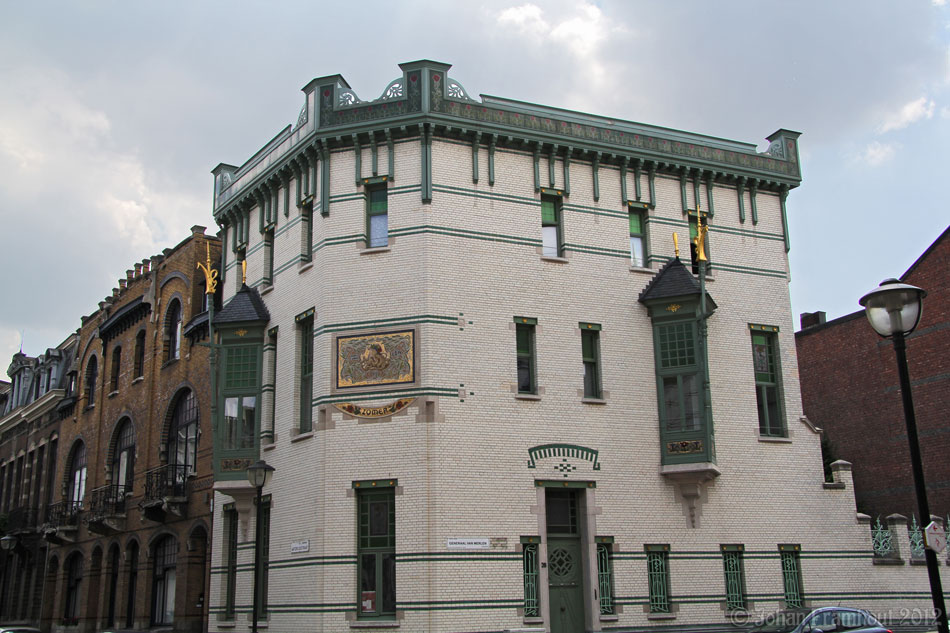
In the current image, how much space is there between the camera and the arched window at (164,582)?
29938mm

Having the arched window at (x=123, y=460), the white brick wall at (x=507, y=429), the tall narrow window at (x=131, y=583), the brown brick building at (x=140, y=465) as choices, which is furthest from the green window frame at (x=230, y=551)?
the arched window at (x=123, y=460)

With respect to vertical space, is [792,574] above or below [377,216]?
below

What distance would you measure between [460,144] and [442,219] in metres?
2.08

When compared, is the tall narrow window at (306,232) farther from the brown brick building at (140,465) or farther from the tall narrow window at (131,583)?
the tall narrow window at (131,583)

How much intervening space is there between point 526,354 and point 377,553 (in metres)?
5.88

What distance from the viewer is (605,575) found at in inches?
849

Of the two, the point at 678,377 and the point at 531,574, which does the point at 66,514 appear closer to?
the point at 531,574

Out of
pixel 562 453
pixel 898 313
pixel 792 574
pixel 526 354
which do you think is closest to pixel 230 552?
pixel 562 453

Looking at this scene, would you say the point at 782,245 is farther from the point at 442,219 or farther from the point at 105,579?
the point at 105,579

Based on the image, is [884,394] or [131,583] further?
[131,583]

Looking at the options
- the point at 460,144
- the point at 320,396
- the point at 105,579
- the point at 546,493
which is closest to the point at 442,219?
the point at 460,144

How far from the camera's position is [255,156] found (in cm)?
2647

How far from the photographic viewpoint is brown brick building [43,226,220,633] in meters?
28.4

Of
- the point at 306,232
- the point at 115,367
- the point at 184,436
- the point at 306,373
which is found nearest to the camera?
the point at 306,373
